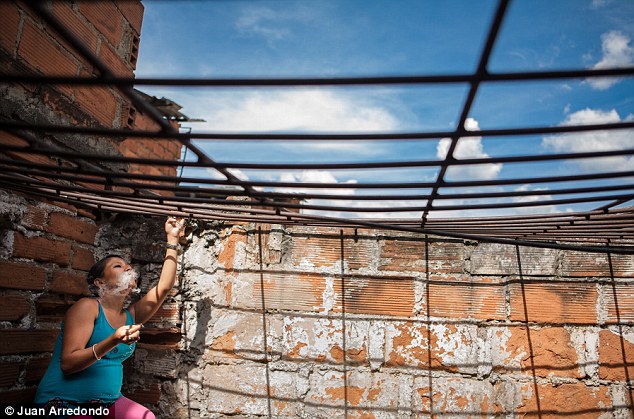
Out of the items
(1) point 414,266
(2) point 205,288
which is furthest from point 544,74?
(2) point 205,288

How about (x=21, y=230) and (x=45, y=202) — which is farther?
(x=45, y=202)

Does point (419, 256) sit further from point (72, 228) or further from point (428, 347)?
point (72, 228)

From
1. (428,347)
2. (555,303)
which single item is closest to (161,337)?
(428,347)

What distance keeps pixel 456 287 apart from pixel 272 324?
37.0 inches

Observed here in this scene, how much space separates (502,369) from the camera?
2.26 metres

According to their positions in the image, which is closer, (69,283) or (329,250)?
(69,283)

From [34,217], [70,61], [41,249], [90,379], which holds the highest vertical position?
[70,61]

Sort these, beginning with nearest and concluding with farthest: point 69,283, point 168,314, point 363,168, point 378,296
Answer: point 363,168 < point 69,283 < point 378,296 < point 168,314

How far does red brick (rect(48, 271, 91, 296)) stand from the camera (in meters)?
2.20

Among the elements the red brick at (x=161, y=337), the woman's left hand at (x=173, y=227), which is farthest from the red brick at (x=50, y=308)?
the woman's left hand at (x=173, y=227)

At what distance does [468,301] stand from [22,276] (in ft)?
6.62

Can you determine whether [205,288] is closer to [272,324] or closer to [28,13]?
[272,324]

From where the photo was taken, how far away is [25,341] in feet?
6.65

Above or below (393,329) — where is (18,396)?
below
